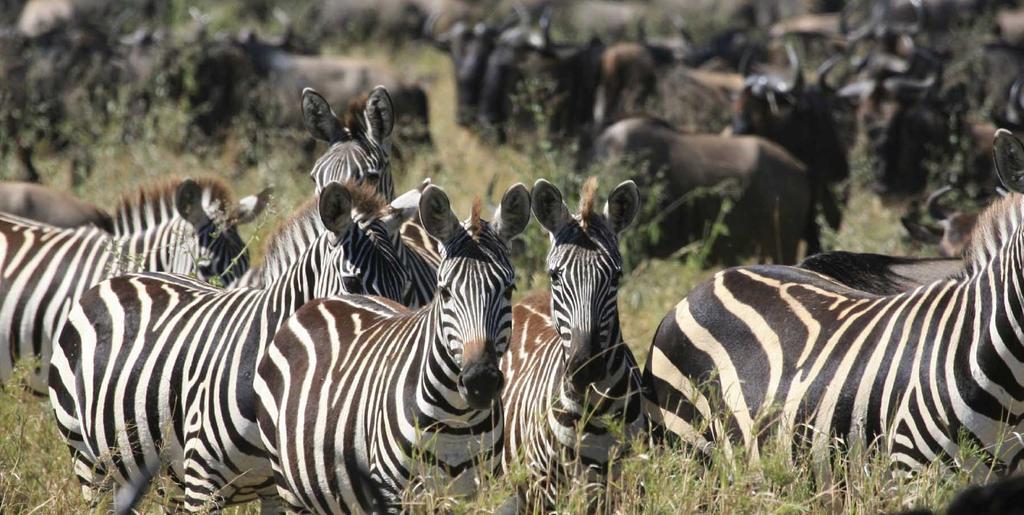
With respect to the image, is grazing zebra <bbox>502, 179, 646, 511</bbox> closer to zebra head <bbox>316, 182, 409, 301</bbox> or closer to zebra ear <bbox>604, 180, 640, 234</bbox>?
zebra ear <bbox>604, 180, 640, 234</bbox>

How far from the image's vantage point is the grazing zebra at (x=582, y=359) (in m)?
4.30

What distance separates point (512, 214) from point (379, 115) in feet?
8.07

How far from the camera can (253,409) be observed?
4.61 meters

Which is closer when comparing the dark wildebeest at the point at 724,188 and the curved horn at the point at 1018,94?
the dark wildebeest at the point at 724,188

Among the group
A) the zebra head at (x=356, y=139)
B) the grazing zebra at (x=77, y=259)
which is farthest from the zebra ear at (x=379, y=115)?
the grazing zebra at (x=77, y=259)

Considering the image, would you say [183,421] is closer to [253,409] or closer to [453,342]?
[253,409]

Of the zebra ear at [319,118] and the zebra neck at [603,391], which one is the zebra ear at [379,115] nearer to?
the zebra ear at [319,118]

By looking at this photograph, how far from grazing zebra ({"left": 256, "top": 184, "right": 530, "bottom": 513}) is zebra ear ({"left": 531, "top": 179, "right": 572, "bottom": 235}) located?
180 millimetres

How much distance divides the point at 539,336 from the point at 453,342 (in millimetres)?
1369

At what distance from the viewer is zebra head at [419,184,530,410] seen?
384cm

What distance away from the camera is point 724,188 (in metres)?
10.5

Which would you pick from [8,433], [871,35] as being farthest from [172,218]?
[871,35]

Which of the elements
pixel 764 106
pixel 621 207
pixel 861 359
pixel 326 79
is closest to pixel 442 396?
pixel 621 207

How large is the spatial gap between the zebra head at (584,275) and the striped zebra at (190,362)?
3.22ft
